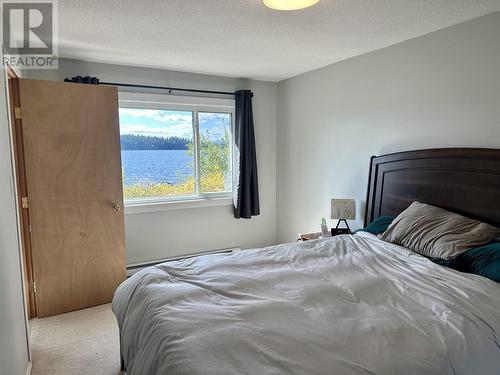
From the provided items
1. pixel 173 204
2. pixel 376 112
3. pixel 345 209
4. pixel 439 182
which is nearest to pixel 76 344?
pixel 173 204

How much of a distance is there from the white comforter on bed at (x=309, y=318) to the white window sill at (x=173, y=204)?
1713 millimetres

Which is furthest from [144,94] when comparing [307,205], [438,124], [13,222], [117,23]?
[438,124]

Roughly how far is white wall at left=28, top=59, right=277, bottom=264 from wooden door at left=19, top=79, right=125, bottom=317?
484 millimetres

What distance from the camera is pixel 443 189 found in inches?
99.2

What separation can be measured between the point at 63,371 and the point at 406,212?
107 inches

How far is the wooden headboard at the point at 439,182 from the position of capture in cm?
224

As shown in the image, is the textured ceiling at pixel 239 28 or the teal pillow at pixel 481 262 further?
the textured ceiling at pixel 239 28

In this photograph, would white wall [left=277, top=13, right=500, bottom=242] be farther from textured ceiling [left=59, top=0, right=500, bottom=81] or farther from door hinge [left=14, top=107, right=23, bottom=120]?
door hinge [left=14, top=107, right=23, bottom=120]

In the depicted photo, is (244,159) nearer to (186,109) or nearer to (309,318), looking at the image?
(186,109)

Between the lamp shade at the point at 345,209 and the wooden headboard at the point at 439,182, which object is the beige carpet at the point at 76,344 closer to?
the lamp shade at the point at 345,209

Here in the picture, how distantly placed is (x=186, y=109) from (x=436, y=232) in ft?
9.83

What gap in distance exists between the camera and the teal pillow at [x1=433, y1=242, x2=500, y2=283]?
188cm

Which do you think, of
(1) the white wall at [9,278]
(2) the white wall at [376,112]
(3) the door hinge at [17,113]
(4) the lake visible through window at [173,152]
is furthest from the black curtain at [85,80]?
(2) the white wall at [376,112]

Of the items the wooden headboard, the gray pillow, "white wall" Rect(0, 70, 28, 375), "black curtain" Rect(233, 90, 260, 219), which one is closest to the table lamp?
the wooden headboard
